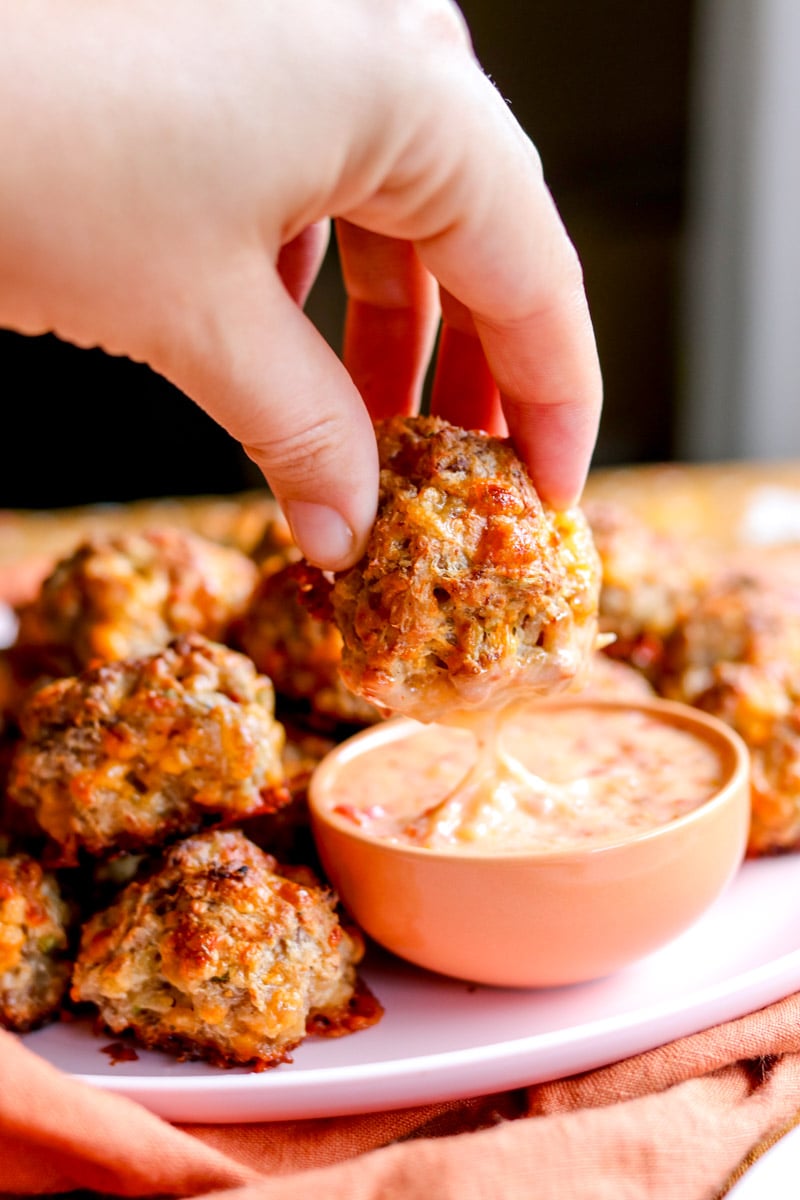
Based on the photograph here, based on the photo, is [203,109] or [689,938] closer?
[203,109]

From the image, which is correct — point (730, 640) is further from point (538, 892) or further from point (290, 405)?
point (290, 405)

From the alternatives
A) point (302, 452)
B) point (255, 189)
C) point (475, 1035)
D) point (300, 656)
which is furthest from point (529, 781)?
point (255, 189)

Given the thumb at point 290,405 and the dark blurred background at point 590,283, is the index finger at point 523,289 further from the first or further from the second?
the dark blurred background at point 590,283

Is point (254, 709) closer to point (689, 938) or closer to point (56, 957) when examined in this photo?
point (56, 957)

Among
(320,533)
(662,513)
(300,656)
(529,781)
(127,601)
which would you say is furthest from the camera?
(662,513)

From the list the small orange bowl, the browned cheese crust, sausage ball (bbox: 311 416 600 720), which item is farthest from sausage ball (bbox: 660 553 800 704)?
sausage ball (bbox: 311 416 600 720)

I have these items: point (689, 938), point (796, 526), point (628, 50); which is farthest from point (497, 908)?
point (628, 50)
